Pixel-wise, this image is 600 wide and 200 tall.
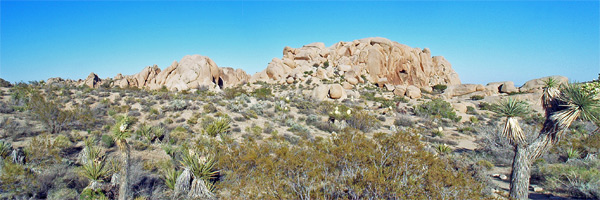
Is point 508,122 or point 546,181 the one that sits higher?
point 508,122

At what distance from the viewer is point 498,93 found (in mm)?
36594

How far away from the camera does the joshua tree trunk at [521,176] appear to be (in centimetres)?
634

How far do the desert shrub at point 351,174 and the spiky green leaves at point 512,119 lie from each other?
Result: 2019 millimetres

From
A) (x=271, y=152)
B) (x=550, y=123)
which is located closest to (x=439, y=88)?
(x=550, y=123)

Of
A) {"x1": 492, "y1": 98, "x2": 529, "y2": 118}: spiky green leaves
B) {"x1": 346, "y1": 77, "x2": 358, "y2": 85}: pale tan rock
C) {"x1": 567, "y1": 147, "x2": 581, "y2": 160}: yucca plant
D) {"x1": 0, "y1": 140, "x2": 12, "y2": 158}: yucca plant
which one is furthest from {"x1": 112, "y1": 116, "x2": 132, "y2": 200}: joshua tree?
{"x1": 346, "y1": 77, "x2": 358, "y2": 85}: pale tan rock

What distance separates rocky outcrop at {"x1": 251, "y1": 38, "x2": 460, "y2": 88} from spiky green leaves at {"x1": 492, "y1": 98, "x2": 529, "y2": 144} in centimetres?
3125


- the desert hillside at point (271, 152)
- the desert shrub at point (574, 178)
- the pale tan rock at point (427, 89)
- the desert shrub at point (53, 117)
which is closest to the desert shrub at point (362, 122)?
the desert hillside at point (271, 152)

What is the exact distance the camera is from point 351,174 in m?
5.25

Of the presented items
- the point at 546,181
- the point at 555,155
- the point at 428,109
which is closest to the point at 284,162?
the point at 546,181

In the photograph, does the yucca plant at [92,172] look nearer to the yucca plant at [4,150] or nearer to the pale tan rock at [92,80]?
the yucca plant at [4,150]

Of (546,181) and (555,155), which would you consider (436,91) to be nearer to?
(555,155)

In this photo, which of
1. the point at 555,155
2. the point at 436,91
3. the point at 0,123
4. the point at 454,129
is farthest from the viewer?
the point at 436,91

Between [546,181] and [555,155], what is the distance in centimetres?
313

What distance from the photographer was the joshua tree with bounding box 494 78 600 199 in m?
6.13
